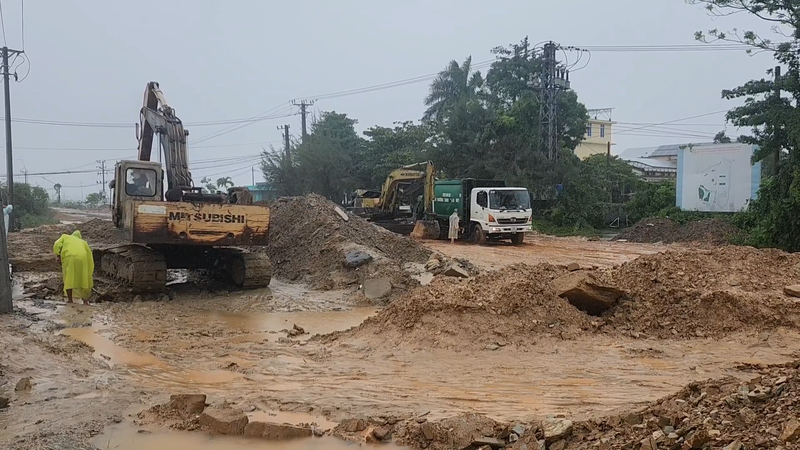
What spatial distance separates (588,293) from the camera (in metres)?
9.29

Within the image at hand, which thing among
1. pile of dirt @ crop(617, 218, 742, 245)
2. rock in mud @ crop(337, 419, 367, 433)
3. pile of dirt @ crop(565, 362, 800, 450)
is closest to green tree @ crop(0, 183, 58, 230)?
pile of dirt @ crop(617, 218, 742, 245)

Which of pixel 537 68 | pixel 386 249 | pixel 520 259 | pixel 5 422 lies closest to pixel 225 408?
pixel 5 422

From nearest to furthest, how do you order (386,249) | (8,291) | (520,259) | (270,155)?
(8,291) → (386,249) → (520,259) → (270,155)

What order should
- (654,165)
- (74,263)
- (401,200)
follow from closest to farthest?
(74,263) < (401,200) < (654,165)

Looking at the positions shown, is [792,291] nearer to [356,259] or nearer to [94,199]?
[356,259]

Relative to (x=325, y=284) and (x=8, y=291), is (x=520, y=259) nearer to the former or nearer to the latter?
(x=325, y=284)

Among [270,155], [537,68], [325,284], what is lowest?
[325,284]

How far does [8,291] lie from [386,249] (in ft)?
29.9

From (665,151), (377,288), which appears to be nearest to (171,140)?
(377,288)

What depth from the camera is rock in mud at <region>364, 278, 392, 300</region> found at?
1309cm

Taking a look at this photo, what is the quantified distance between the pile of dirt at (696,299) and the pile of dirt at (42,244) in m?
13.5

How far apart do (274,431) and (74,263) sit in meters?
8.64

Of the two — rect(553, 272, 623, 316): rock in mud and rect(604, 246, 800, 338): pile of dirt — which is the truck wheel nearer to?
rect(604, 246, 800, 338): pile of dirt

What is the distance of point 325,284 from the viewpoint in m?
14.9
